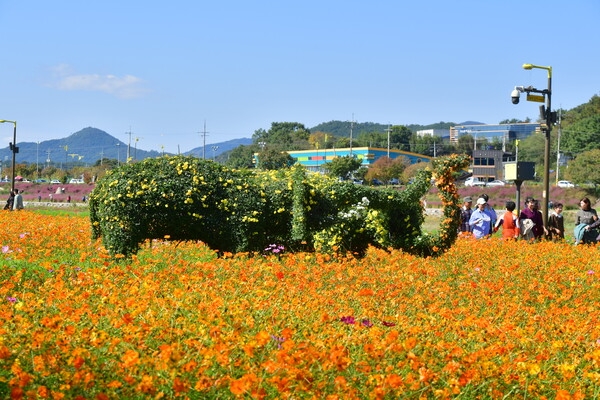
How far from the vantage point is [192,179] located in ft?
31.8

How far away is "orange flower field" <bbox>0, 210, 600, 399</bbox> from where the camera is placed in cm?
355

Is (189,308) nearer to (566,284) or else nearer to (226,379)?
(226,379)

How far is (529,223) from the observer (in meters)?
14.0

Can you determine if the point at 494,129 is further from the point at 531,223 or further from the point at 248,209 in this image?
the point at 248,209

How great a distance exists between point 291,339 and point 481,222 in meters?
10.5

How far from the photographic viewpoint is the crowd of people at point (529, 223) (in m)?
13.5

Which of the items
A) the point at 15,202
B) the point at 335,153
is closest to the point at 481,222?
the point at 15,202

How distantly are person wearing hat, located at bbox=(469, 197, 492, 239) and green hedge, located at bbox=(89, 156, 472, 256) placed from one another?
3306 mm

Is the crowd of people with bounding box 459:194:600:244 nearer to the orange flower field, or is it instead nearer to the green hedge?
the green hedge

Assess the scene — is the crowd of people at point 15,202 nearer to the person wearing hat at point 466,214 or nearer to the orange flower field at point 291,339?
the person wearing hat at point 466,214

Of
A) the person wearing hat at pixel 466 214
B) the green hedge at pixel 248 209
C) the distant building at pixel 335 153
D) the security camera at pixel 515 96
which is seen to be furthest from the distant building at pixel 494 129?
the green hedge at pixel 248 209

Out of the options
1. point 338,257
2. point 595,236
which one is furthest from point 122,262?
point 595,236

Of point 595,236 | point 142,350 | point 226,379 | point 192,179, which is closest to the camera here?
point 226,379

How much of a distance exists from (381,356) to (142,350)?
1306 millimetres
